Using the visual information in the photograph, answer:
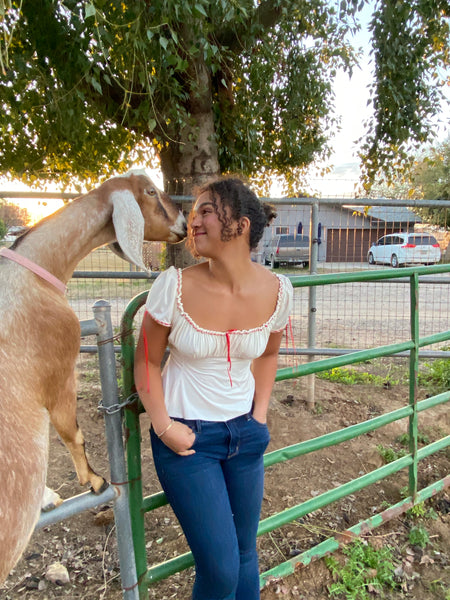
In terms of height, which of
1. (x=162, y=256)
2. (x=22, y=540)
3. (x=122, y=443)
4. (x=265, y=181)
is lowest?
(x=22, y=540)

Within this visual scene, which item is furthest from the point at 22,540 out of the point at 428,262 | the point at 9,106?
the point at 428,262

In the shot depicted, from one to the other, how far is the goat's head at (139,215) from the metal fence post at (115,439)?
468 millimetres

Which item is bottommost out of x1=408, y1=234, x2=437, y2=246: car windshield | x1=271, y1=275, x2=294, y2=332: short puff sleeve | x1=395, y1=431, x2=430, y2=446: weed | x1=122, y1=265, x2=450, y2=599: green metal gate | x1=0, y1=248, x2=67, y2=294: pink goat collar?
x1=395, y1=431, x2=430, y2=446: weed

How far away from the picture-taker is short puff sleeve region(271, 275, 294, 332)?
5.54 ft

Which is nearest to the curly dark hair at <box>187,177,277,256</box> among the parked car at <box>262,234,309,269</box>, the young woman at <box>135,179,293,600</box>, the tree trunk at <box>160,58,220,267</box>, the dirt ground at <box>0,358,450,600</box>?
the young woman at <box>135,179,293,600</box>

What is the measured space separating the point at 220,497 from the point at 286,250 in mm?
3338

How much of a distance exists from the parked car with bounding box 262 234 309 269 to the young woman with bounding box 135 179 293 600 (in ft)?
8.26

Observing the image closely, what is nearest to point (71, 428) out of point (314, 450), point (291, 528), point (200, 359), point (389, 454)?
point (200, 359)

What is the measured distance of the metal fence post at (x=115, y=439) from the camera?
1443 mm

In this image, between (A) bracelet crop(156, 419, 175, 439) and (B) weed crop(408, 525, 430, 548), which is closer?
(A) bracelet crop(156, 419, 175, 439)

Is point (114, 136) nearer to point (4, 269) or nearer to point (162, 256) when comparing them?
point (162, 256)

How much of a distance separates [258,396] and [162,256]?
2568mm

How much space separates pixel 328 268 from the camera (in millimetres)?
4312

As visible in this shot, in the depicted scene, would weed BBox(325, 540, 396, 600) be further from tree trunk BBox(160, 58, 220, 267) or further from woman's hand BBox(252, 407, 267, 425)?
tree trunk BBox(160, 58, 220, 267)
